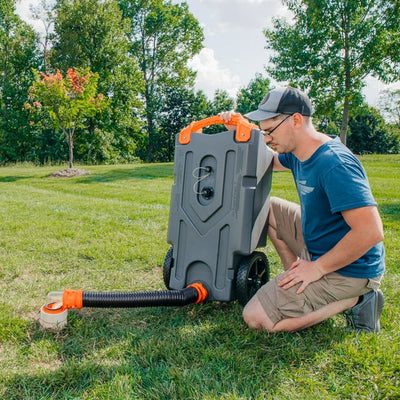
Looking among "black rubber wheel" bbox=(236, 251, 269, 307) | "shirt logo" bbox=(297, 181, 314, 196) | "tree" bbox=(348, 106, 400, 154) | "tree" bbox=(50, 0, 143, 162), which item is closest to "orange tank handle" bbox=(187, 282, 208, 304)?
"black rubber wheel" bbox=(236, 251, 269, 307)

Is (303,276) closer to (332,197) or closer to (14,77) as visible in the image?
(332,197)

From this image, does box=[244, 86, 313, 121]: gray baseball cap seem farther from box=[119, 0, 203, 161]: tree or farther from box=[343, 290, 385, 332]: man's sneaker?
box=[119, 0, 203, 161]: tree

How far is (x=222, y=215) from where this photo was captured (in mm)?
2318

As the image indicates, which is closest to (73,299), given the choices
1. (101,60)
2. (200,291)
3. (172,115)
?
(200,291)

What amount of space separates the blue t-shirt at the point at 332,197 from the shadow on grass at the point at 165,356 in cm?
43

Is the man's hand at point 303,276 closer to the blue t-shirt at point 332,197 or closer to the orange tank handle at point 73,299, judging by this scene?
the blue t-shirt at point 332,197

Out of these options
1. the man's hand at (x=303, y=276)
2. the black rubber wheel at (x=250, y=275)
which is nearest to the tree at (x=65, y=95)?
the black rubber wheel at (x=250, y=275)

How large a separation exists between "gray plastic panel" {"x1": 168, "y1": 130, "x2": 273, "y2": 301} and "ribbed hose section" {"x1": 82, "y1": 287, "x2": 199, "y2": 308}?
268 mm

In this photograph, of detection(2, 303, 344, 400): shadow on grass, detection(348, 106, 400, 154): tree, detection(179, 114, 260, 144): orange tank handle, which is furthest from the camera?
detection(348, 106, 400, 154): tree

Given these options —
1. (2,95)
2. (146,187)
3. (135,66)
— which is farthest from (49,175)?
(135,66)

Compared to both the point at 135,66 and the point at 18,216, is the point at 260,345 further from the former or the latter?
the point at 135,66

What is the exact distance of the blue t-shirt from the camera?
1.87 m

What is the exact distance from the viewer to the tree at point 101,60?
23766 millimetres

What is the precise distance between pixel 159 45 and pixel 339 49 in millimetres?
18571
